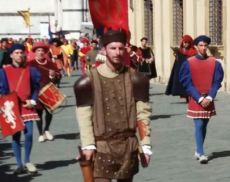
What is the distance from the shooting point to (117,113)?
6113 millimetres

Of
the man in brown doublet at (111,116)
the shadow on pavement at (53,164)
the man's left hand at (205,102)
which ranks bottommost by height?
the shadow on pavement at (53,164)

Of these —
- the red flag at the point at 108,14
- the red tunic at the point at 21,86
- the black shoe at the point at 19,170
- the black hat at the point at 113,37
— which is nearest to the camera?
the black hat at the point at 113,37

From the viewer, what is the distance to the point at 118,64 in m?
6.07

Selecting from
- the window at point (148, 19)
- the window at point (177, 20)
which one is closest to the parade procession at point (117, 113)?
→ the window at point (177, 20)

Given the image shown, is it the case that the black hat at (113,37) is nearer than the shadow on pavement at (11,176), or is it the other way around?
the black hat at (113,37)

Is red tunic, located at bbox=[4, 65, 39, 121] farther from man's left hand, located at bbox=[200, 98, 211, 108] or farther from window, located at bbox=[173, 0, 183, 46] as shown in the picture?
window, located at bbox=[173, 0, 183, 46]

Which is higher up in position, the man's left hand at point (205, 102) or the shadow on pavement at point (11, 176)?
the man's left hand at point (205, 102)

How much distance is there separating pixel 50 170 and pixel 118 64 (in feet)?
14.3

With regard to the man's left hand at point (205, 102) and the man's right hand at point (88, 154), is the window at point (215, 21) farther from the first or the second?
the man's right hand at point (88, 154)

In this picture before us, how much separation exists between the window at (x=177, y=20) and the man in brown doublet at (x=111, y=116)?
62.4ft

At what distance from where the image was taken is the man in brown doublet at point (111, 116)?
6047 millimetres

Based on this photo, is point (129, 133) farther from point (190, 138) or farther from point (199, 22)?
point (199, 22)

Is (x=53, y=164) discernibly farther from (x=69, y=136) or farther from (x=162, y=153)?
(x=69, y=136)

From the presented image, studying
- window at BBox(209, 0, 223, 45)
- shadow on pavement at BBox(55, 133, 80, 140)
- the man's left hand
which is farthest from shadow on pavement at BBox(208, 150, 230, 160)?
window at BBox(209, 0, 223, 45)
